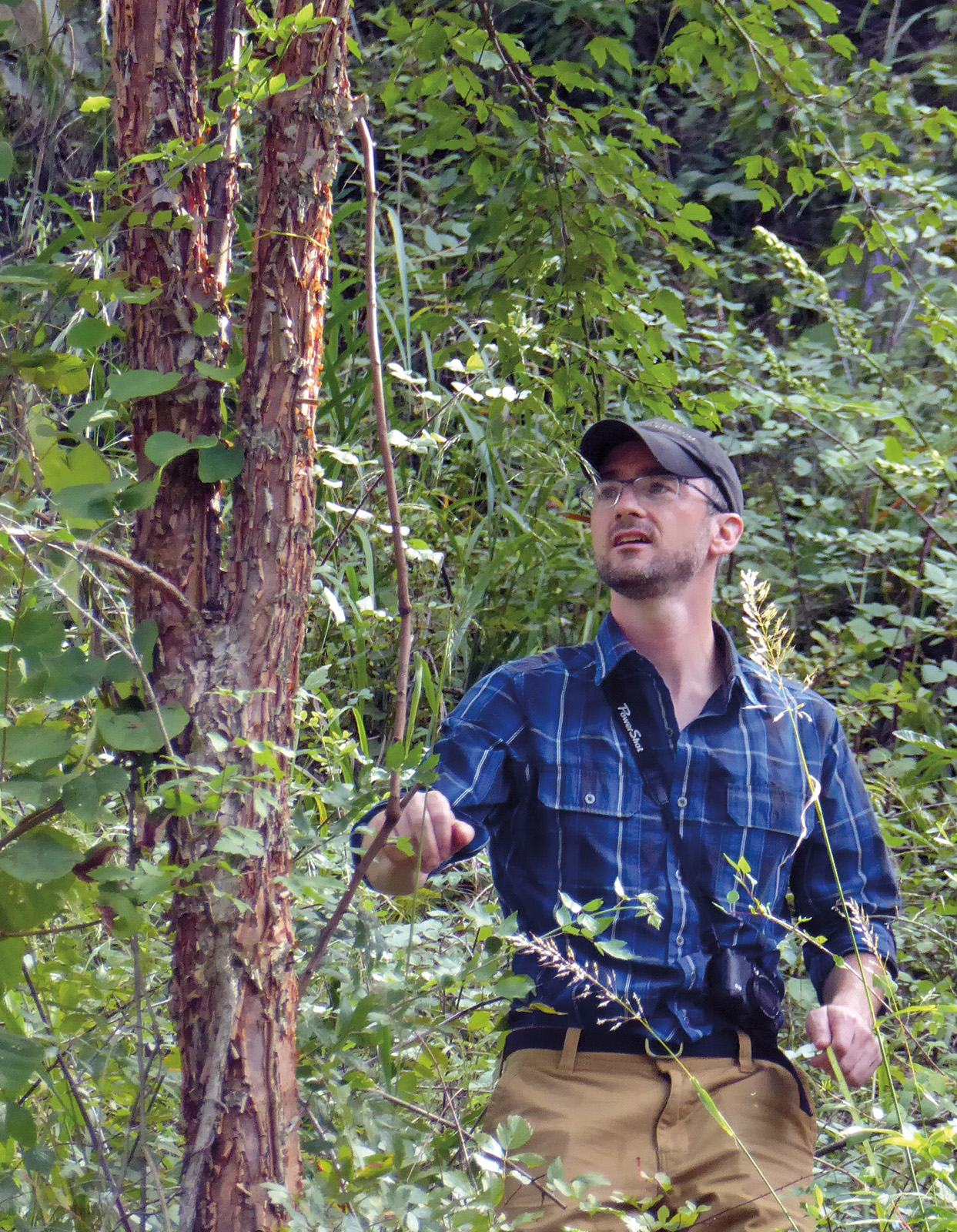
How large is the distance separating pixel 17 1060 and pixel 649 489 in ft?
4.54

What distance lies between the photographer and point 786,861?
194 centimetres

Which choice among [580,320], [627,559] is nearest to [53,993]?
[627,559]

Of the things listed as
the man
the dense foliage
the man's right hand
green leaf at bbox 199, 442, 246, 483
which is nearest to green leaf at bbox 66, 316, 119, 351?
the dense foliage

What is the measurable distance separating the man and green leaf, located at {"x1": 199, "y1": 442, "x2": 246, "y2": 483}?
61 cm

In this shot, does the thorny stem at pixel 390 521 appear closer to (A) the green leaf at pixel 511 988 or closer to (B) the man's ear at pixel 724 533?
(A) the green leaf at pixel 511 988

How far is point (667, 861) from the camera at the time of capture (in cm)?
185

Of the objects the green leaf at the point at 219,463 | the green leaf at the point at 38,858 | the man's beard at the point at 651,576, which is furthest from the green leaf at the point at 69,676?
the man's beard at the point at 651,576

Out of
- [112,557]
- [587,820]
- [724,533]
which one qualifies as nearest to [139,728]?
[112,557]

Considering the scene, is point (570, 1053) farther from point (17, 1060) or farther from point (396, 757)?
point (17, 1060)

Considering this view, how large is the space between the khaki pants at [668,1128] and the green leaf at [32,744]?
956mm

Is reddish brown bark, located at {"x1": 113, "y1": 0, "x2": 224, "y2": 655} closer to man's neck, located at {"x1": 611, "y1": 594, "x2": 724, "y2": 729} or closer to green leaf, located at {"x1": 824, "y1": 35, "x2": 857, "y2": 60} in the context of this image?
man's neck, located at {"x1": 611, "y1": 594, "x2": 724, "y2": 729}

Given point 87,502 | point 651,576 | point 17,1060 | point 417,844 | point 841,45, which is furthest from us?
point 841,45

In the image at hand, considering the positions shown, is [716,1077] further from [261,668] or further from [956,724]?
[956,724]

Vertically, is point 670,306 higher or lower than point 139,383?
higher
